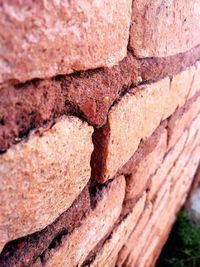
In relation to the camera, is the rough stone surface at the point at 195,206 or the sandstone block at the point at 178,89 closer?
the sandstone block at the point at 178,89

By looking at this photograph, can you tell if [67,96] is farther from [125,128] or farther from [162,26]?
[162,26]

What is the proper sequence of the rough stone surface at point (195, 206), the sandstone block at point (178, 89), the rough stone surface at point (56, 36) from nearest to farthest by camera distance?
the rough stone surface at point (56, 36) < the sandstone block at point (178, 89) < the rough stone surface at point (195, 206)

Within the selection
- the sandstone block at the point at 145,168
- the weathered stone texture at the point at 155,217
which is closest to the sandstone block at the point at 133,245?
the weathered stone texture at the point at 155,217

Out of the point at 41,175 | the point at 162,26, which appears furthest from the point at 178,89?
the point at 41,175

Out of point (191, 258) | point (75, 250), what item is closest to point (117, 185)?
point (75, 250)

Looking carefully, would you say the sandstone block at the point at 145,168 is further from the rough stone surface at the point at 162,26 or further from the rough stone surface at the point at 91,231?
the rough stone surface at the point at 162,26

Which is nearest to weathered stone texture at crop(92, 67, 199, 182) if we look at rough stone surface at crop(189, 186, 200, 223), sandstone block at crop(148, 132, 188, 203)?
sandstone block at crop(148, 132, 188, 203)

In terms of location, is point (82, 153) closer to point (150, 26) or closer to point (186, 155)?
point (150, 26)

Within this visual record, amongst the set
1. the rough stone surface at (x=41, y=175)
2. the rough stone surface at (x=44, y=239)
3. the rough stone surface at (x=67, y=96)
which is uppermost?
the rough stone surface at (x=67, y=96)
